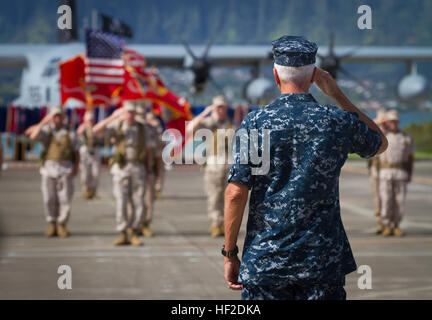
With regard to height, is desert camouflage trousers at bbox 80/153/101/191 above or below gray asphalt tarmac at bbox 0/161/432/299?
above

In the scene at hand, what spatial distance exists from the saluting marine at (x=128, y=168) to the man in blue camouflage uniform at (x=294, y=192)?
714cm

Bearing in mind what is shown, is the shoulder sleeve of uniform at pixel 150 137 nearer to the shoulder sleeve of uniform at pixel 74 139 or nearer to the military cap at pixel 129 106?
the military cap at pixel 129 106

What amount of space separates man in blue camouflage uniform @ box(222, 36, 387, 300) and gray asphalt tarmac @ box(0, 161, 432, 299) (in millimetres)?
1740

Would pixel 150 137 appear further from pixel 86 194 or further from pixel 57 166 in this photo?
pixel 86 194

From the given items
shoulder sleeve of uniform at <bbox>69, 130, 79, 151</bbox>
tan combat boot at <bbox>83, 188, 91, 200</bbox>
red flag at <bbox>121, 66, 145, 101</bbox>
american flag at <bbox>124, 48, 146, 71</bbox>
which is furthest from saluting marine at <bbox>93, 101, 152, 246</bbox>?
tan combat boot at <bbox>83, 188, 91, 200</bbox>

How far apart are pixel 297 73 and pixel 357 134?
0.44 metres

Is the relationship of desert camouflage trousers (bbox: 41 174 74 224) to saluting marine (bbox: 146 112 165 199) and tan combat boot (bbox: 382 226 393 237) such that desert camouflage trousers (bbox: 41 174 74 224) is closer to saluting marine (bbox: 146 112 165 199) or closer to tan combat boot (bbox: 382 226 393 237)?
saluting marine (bbox: 146 112 165 199)

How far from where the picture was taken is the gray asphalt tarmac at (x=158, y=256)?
25.9 feet

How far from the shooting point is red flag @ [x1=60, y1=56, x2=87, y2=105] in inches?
566

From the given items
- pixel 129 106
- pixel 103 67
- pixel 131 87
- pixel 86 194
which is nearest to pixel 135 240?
pixel 129 106

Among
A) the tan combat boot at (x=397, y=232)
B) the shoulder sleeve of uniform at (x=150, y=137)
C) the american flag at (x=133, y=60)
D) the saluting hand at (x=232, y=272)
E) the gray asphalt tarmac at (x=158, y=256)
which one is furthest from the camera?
the american flag at (x=133, y=60)

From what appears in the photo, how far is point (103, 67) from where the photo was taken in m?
14.6

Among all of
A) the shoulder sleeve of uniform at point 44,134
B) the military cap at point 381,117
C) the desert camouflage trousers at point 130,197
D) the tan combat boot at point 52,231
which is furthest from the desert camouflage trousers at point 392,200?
the shoulder sleeve of uniform at point 44,134
